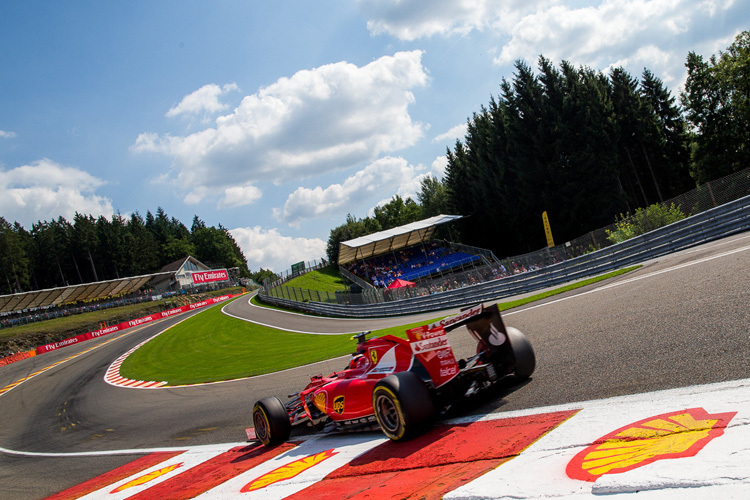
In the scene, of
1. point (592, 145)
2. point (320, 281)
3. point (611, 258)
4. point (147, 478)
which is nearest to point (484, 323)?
point (147, 478)

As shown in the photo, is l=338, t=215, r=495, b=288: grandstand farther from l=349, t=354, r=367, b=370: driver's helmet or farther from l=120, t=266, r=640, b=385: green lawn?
l=349, t=354, r=367, b=370: driver's helmet

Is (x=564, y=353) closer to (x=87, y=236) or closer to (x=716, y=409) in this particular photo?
(x=716, y=409)

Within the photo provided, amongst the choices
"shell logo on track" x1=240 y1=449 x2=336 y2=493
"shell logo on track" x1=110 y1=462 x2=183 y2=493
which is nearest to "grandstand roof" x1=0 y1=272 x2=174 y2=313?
"shell logo on track" x1=110 y1=462 x2=183 y2=493

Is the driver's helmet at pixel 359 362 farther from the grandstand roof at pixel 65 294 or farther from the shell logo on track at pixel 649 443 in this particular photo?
the grandstand roof at pixel 65 294

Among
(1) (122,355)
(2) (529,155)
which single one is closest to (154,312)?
(1) (122,355)

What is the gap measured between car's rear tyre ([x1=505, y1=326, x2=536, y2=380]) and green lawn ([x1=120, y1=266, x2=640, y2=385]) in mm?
9048

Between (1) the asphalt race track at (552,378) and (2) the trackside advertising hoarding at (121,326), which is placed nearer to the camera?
(1) the asphalt race track at (552,378)

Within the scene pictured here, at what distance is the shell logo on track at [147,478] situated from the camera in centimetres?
686

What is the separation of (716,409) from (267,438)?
5.72 m

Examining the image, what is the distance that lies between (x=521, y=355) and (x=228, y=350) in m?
22.0

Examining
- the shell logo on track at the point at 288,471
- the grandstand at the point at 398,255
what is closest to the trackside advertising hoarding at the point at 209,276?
the grandstand at the point at 398,255

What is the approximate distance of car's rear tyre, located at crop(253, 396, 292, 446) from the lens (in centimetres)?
694

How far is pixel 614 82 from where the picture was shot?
4681 centimetres

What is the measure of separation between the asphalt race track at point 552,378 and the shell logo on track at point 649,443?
998mm
